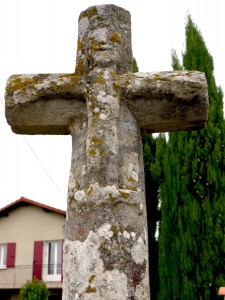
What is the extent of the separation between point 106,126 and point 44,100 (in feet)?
1.89

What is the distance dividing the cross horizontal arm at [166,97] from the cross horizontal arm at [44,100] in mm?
380

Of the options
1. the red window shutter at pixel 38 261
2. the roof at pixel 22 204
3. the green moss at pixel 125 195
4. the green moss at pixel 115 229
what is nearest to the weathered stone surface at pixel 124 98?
the green moss at pixel 125 195

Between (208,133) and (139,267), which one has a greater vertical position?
(208,133)

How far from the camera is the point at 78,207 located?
364 cm

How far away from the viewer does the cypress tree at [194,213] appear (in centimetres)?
1214

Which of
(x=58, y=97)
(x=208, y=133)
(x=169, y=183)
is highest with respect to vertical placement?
(x=208, y=133)

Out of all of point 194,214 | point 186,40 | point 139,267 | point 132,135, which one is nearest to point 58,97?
point 132,135

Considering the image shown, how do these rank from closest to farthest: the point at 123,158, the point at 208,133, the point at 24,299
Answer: the point at 123,158 → the point at 208,133 → the point at 24,299

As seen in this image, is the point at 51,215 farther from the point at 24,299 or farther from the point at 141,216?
the point at 141,216

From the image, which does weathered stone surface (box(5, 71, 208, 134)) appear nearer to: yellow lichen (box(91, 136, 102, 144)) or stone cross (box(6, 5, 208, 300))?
stone cross (box(6, 5, 208, 300))

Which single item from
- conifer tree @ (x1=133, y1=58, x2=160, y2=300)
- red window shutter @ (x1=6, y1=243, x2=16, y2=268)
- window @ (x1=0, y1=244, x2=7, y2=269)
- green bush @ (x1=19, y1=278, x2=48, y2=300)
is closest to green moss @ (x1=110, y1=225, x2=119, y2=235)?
conifer tree @ (x1=133, y1=58, x2=160, y2=300)

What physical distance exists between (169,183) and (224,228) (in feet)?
6.23

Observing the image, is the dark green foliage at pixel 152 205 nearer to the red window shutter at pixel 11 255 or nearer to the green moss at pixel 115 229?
the green moss at pixel 115 229

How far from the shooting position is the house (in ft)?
96.8
